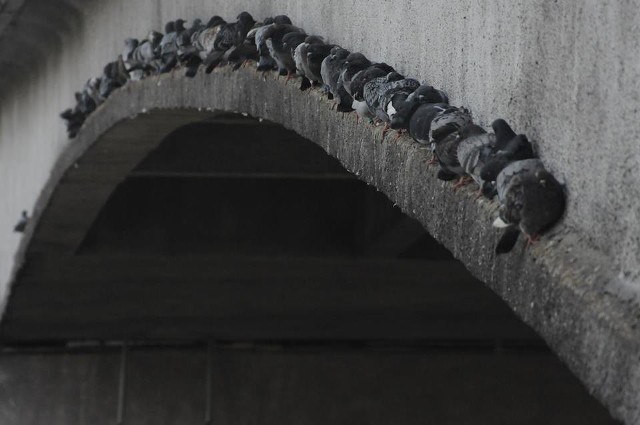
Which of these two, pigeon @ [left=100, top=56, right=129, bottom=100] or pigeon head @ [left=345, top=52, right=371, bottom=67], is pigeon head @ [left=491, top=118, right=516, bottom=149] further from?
pigeon @ [left=100, top=56, right=129, bottom=100]

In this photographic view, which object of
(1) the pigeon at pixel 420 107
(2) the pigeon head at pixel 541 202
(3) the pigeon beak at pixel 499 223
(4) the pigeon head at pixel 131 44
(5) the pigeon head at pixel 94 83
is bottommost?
(3) the pigeon beak at pixel 499 223

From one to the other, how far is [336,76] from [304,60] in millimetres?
420

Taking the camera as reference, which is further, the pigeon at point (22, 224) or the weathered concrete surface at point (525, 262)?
the pigeon at point (22, 224)

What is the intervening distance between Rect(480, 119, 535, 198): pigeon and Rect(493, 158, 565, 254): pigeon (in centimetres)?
3

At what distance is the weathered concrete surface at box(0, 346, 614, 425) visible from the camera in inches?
600

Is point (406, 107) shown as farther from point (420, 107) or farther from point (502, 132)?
point (502, 132)

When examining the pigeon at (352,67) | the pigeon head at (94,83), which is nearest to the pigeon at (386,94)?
the pigeon at (352,67)

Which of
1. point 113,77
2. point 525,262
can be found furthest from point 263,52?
point 113,77

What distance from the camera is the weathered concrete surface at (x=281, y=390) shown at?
15.2m

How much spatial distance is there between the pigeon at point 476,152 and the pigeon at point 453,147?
30 millimetres

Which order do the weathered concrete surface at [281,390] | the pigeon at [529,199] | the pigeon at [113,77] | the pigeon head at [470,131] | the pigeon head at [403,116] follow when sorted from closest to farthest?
the pigeon at [529,199]
the pigeon head at [470,131]
the pigeon head at [403,116]
the pigeon at [113,77]
the weathered concrete surface at [281,390]

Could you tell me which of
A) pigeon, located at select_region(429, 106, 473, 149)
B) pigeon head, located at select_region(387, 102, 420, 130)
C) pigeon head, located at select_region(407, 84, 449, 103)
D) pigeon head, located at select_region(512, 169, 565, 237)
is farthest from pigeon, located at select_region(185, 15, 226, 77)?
pigeon head, located at select_region(512, 169, 565, 237)

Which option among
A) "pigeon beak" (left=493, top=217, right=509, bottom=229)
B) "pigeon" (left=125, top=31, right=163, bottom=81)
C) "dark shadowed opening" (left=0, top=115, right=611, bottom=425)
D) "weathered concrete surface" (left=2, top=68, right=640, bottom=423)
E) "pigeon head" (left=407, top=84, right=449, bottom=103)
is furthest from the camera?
"dark shadowed opening" (left=0, top=115, right=611, bottom=425)

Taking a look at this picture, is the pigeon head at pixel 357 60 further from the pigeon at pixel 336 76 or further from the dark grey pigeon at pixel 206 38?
the dark grey pigeon at pixel 206 38
